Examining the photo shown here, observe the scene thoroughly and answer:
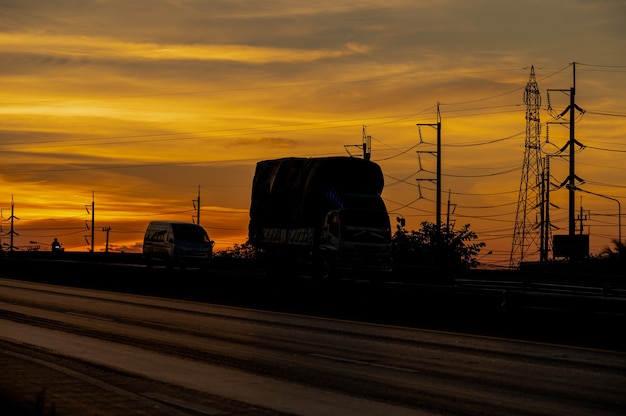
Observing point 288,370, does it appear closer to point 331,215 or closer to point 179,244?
point 331,215

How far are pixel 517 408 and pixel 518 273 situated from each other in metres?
45.1

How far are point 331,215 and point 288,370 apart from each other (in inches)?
1085

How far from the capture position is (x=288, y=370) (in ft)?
53.1

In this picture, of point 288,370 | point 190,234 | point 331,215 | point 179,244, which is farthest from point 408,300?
point 190,234

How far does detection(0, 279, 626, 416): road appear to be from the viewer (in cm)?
1238

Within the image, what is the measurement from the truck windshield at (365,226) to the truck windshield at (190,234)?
39.8ft

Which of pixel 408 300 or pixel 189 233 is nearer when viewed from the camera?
pixel 408 300

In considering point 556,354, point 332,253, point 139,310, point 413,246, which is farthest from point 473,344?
point 413,246

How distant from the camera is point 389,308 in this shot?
28562mm

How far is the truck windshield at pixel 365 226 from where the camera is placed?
4322 cm

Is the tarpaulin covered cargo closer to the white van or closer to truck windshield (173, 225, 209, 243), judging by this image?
the white van

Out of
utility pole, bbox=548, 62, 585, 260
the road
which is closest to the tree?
utility pole, bbox=548, 62, 585, 260

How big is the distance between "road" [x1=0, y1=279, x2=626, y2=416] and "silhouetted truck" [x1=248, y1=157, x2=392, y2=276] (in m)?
17.1

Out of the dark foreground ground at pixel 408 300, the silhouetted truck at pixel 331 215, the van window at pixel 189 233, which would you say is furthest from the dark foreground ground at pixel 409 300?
the van window at pixel 189 233
